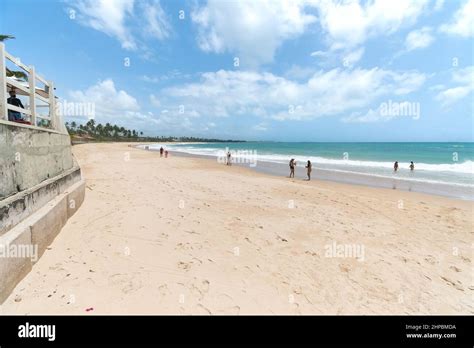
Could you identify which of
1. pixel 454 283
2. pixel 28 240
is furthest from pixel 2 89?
pixel 454 283

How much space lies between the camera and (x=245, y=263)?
14.9ft

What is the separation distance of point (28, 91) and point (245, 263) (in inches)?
228

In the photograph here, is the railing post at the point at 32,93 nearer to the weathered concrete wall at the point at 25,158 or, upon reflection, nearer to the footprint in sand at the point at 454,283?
the weathered concrete wall at the point at 25,158

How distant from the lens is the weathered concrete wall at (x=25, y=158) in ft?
11.8

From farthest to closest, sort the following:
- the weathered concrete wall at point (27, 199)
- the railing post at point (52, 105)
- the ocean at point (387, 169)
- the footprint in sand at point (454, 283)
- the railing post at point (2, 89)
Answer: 1. the ocean at point (387, 169)
2. the railing post at point (52, 105)
3. the footprint in sand at point (454, 283)
4. the railing post at point (2, 89)
5. the weathered concrete wall at point (27, 199)

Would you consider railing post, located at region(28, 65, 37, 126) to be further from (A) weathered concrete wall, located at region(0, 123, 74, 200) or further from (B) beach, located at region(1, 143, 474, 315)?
(B) beach, located at region(1, 143, 474, 315)

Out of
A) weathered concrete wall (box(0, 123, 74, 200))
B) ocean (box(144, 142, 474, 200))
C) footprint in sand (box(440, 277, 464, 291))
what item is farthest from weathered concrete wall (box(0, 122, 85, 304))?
ocean (box(144, 142, 474, 200))

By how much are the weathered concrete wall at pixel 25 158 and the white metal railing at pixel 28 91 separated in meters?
0.28

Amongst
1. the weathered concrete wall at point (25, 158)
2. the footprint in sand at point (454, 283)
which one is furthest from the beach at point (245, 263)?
the weathered concrete wall at point (25, 158)

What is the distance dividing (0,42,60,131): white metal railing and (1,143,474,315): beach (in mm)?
2499

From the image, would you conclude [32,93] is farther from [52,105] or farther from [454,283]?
[454,283]

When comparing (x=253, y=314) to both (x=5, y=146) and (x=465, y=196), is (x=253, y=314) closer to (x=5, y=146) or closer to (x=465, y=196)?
(x=5, y=146)
